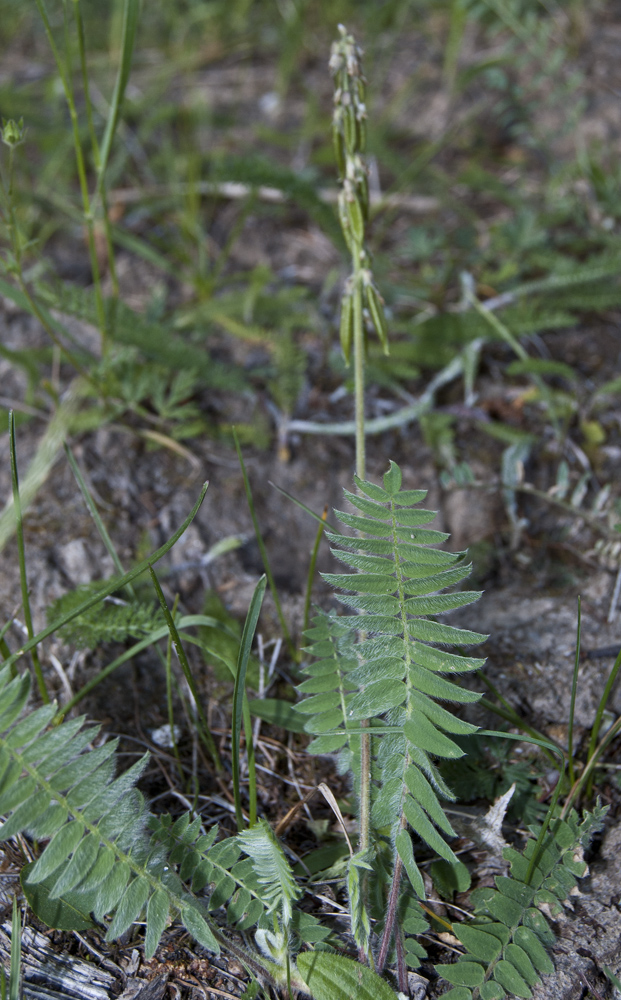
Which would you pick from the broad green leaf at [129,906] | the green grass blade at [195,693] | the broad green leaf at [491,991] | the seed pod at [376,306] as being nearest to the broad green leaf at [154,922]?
the broad green leaf at [129,906]

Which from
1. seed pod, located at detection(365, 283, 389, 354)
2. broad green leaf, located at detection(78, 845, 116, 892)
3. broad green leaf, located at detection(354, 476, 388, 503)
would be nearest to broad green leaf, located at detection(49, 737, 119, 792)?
broad green leaf, located at detection(78, 845, 116, 892)

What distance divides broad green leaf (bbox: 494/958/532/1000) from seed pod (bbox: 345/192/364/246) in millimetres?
1518

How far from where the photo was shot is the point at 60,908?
1404 millimetres

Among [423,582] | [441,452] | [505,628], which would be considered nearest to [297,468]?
[441,452]

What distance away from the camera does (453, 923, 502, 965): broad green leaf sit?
1.35 metres

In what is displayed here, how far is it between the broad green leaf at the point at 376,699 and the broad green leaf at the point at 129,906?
0.47 m

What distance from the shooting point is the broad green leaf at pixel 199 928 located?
4.20ft

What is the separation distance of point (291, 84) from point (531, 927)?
3.74 metres

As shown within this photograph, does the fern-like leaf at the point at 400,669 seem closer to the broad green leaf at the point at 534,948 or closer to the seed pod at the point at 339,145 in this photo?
the broad green leaf at the point at 534,948

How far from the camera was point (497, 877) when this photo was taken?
1.41 meters

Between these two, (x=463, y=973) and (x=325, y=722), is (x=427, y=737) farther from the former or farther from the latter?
(x=463, y=973)

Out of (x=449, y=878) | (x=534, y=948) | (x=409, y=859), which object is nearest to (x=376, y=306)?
(x=409, y=859)

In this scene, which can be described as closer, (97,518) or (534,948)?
(534,948)

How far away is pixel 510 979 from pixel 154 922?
65 cm
